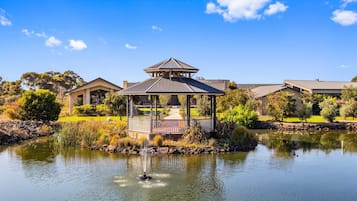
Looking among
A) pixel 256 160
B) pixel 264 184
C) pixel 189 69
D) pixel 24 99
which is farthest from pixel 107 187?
pixel 24 99

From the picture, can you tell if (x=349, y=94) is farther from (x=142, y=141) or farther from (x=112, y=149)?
(x=112, y=149)

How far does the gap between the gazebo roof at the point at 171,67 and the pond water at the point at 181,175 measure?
239 inches

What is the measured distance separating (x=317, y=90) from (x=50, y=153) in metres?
37.1

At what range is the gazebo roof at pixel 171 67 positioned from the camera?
77.0 ft

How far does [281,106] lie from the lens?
122 ft

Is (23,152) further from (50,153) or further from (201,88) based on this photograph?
(201,88)

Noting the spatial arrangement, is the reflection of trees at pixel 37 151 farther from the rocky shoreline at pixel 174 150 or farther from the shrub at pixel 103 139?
the rocky shoreline at pixel 174 150

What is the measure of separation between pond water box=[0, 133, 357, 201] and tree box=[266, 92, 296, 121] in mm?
14345

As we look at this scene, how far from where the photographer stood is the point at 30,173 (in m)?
16.0

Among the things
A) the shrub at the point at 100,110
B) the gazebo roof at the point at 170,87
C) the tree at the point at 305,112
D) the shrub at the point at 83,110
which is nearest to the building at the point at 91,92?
the shrub at the point at 83,110

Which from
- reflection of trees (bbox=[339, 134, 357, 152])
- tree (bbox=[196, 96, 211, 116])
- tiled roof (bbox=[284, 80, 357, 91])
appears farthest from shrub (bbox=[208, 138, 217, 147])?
tiled roof (bbox=[284, 80, 357, 91])

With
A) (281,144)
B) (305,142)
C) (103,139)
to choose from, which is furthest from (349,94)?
(103,139)

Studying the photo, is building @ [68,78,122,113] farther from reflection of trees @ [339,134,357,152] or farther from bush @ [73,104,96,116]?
reflection of trees @ [339,134,357,152]

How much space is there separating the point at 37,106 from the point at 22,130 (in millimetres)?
3737
